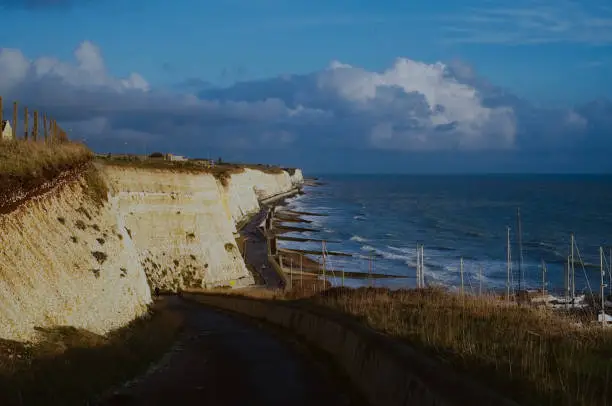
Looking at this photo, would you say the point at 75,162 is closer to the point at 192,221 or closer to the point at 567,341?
the point at 567,341

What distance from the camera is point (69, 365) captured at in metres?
13.4

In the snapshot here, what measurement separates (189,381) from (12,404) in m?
6.26

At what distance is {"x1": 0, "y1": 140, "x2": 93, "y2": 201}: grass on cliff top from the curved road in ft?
21.0

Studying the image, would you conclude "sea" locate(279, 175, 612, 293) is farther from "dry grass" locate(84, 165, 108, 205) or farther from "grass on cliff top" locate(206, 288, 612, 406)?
"dry grass" locate(84, 165, 108, 205)

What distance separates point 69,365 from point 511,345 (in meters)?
8.41

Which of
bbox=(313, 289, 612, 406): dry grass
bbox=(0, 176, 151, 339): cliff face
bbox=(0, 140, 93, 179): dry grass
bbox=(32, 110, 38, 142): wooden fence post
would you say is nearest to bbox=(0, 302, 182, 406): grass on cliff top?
bbox=(0, 176, 151, 339): cliff face

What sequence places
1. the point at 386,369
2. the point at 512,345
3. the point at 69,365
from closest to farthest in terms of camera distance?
1. the point at 512,345
2. the point at 386,369
3. the point at 69,365

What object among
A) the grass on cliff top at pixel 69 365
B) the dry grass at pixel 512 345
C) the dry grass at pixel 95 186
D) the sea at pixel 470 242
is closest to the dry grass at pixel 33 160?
the dry grass at pixel 95 186

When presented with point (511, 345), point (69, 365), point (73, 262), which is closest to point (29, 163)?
point (73, 262)

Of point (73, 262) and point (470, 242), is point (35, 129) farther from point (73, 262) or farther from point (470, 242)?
point (470, 242)

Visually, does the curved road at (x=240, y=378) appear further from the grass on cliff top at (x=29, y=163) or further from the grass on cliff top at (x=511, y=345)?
the grass on cliff top at (x=29, y=163)

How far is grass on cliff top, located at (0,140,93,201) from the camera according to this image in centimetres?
1847

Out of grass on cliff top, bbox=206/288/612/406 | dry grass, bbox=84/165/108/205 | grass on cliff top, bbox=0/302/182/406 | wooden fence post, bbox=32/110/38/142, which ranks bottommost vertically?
grass on cliff top, bbox=0/302/182/406

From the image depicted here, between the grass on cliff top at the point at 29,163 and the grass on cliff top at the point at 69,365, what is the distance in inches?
174
